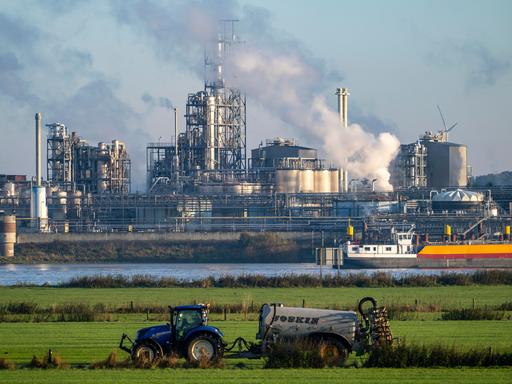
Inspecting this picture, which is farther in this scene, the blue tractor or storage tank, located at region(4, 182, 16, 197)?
storage tank, located at region(4, 182, 16, 197)

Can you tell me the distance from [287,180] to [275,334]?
115 meters

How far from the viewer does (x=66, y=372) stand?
25.7 meters

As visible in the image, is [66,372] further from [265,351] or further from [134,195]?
[134,195]

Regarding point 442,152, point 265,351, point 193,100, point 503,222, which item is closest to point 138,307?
point 265,351

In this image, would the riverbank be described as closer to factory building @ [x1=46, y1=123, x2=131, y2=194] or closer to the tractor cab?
factory building @ [x1=46, y1=123, x2=131, y2=194]

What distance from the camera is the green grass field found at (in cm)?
2458

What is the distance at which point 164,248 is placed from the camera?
128500 mm

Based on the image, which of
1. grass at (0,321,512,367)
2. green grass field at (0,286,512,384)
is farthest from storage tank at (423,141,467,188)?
grass at (0,321,512,367)

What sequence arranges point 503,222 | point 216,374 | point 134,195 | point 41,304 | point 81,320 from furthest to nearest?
point 134,195 → point 503,222 → point 41,304 → point 81,320 → point 216,374

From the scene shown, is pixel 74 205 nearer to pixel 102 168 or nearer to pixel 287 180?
pixel 102 168

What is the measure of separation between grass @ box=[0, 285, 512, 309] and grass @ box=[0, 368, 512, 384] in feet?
58.2

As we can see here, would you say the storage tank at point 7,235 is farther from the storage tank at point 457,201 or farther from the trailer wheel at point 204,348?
the trailer wheel at point 204,348

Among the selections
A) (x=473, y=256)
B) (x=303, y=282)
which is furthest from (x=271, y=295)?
(x=473, y=256)

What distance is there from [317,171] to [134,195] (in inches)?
874
